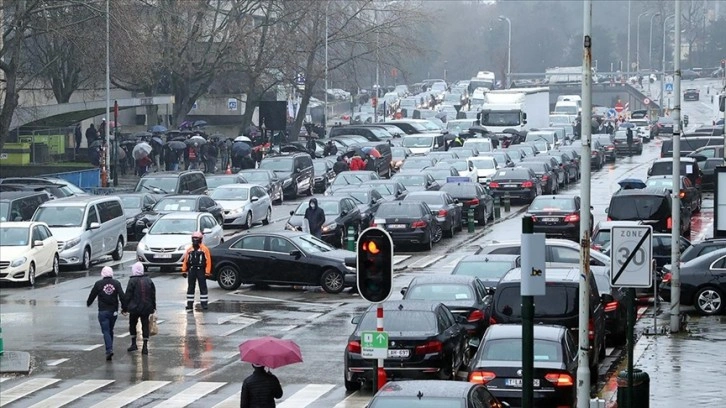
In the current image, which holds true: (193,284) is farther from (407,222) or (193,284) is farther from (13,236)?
(407,222)

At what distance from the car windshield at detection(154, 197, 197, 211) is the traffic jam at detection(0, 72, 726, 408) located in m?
0.05

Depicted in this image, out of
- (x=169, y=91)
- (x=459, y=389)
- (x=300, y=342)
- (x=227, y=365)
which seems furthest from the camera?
(x=169, y=91)

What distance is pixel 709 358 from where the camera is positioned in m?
24.4

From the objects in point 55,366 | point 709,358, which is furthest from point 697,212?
point 55,366

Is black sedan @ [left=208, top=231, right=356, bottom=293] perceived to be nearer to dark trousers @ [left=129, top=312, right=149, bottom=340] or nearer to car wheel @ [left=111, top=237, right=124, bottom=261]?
car wheel @ [left=111, top=237, right=124, bottom=261]

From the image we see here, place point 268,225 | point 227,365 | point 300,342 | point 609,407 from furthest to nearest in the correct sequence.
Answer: point 268,225 → point 300,342 → point 227,365 → point 609,407

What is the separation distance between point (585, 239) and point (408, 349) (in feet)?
12.4

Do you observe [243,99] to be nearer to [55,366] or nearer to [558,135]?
[558,135]

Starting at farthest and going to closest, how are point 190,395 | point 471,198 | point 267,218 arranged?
point 267,218 < point 471,198 < point 190,395

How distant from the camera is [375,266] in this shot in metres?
16.0

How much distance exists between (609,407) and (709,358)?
14.7 feet

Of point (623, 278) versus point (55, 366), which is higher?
point (623, 278)

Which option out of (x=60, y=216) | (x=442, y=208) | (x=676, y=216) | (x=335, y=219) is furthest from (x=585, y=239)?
(x=442, y=208)

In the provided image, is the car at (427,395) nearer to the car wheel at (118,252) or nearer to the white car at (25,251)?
the white car at (25,251)
